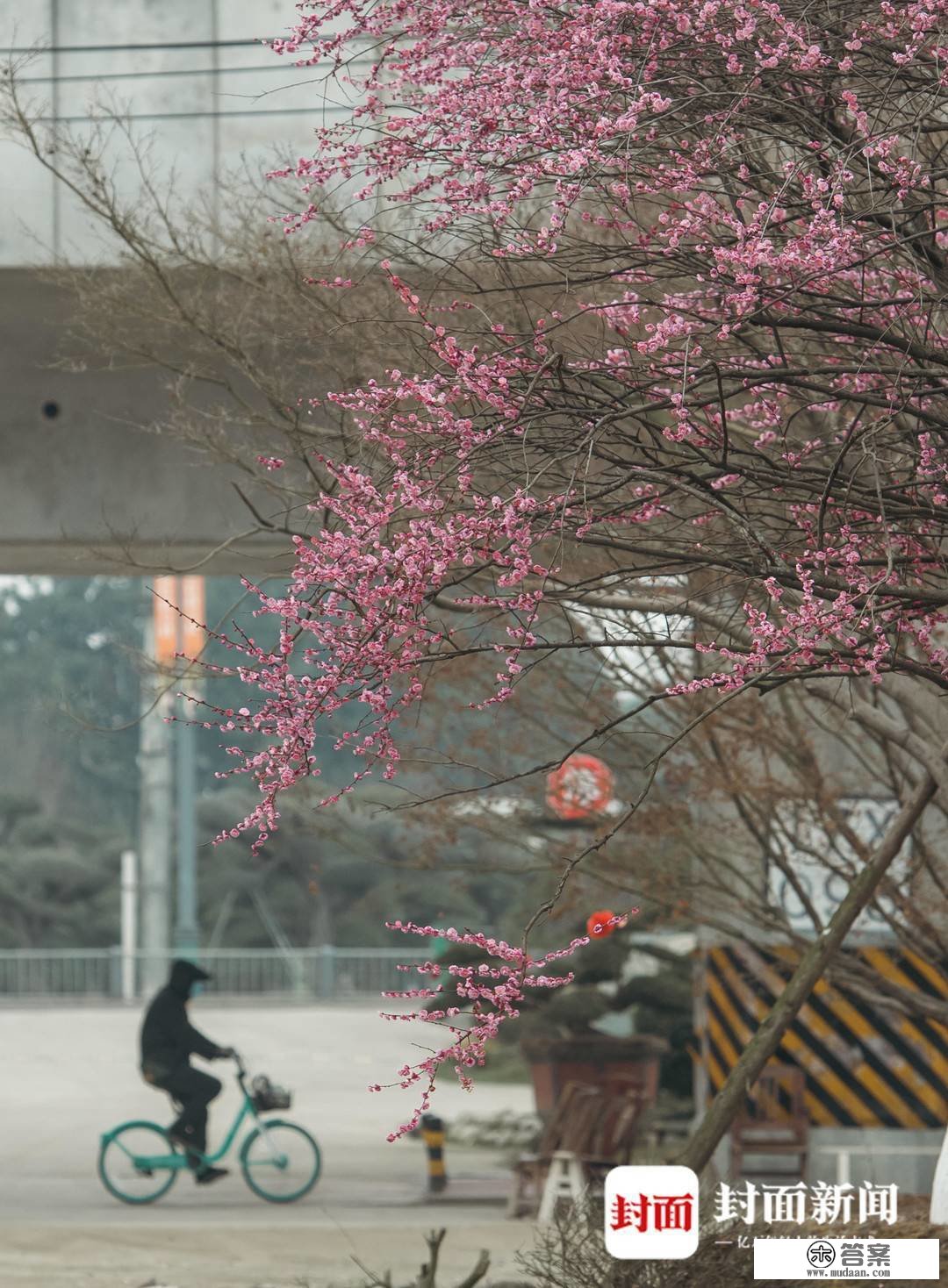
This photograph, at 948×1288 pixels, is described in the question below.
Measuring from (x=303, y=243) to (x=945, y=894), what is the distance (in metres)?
4.33

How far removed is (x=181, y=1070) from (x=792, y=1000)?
25.4ft

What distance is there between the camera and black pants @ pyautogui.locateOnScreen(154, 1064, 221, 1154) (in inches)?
571

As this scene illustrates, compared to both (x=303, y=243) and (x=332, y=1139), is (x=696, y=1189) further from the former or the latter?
(x=332, y=1139)

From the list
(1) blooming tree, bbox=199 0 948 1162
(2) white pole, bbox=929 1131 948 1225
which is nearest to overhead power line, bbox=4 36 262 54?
(1) blooming tree, bbox=199 0 948 1162

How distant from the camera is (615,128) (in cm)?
532

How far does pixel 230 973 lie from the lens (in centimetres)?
3709

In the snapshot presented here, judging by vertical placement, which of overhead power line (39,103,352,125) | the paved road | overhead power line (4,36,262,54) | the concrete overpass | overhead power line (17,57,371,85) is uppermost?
overhead power line (4,36,262,54)

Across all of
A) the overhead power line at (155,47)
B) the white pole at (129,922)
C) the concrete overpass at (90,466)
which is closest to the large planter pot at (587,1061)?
the concrete overpass at (90,466)

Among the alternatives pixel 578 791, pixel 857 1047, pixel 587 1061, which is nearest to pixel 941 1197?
pixel 578 791

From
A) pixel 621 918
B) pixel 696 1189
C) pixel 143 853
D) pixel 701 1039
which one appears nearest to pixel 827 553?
pixel 621 918

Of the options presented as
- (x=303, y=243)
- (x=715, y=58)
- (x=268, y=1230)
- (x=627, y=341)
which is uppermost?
(x=303, y=243)

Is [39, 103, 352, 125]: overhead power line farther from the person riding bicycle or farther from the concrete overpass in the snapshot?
the person riding bicycle

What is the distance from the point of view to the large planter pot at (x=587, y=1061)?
16625 millimetres

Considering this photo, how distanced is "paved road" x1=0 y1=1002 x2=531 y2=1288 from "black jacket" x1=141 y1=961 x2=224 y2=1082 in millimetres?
982
